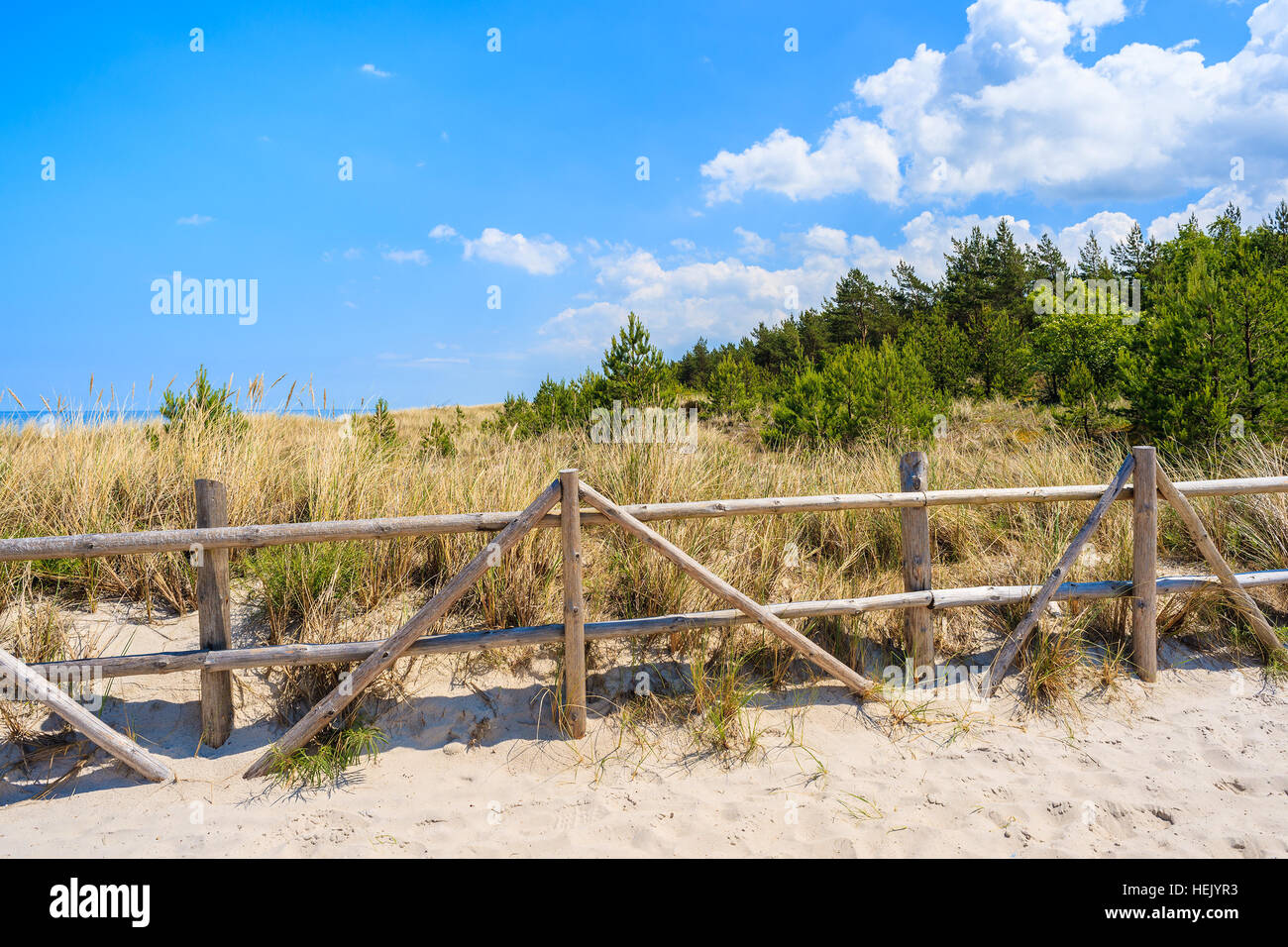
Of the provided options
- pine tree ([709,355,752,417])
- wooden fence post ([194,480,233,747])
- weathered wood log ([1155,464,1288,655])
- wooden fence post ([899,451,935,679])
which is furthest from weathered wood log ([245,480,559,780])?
pine tree ([709,355,752,417])

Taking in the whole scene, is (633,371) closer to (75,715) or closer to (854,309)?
(75,715)

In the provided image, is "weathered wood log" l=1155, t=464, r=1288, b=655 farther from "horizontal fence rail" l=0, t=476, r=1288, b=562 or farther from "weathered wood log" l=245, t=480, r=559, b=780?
"weathered wood log" l=245, t=480, r=559, b=780

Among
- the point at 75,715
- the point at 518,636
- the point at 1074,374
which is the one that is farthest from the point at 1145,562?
the point at 1074,374

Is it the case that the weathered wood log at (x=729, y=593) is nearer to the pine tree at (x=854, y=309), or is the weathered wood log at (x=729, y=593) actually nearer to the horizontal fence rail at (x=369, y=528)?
the horizontal fence rail at (x=369, y=528)

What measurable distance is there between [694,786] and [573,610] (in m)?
1.17

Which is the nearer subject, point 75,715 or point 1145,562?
point 75,715

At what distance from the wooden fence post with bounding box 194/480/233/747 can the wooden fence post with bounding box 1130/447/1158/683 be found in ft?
19.7

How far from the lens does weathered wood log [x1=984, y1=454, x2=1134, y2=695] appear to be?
178 inches

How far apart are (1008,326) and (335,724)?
20.7m

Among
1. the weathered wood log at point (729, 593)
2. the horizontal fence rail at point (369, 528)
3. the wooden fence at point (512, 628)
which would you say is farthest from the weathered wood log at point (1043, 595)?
the weathered wood log at point (729, 593)

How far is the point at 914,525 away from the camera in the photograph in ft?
15.0

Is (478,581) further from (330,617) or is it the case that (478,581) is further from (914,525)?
(914,525)

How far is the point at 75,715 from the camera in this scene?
3668 mm
